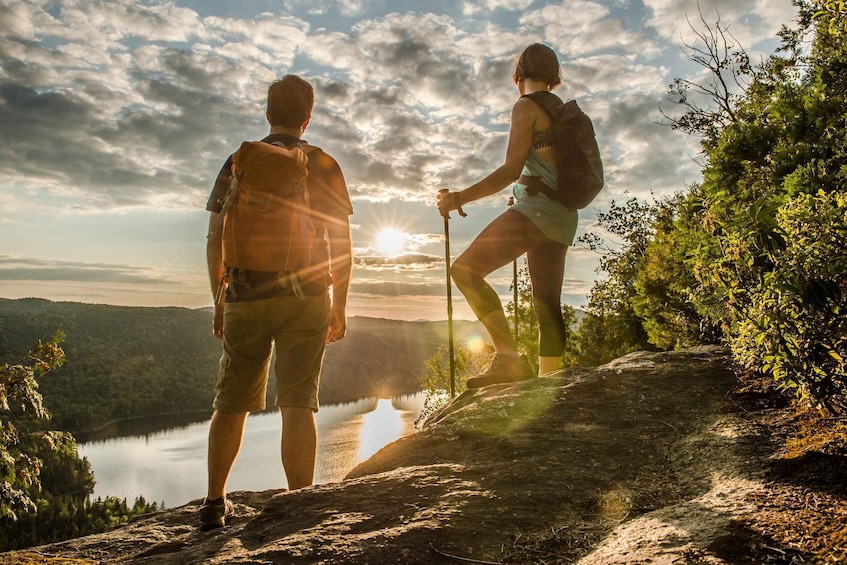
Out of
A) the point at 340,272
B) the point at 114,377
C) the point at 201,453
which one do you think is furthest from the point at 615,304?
the point at 114,377

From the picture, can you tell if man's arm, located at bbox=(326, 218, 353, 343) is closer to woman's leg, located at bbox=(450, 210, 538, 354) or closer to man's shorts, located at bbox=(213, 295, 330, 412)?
man's shorts, located at bbox=(213, 295, 330, 412)

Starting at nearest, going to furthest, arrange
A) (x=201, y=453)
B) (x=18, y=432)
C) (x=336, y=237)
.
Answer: (x=336, y=237) → (x=18, y=432) → (x=201, y=453)

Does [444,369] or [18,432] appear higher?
[18,432]

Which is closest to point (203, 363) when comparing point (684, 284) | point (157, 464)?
point (157, 464)

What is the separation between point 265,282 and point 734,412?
275cm

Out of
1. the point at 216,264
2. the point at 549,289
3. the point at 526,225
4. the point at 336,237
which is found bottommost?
the point at 549,289

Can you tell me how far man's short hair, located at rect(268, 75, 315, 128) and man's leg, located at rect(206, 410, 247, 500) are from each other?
5.73 feet

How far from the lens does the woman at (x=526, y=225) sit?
3934 mm

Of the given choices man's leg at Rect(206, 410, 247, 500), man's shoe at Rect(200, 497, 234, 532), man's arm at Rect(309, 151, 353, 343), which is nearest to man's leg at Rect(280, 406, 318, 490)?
man's leg at Rect(206, 410, 247, 500)

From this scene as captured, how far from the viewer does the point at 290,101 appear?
3.35 meters

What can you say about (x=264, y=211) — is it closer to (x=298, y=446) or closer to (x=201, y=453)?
(x=298, y=446)

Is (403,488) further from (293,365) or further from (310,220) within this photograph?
(310,220)

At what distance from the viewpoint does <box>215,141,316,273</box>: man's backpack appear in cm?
297

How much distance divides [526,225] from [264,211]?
1.91 metres
